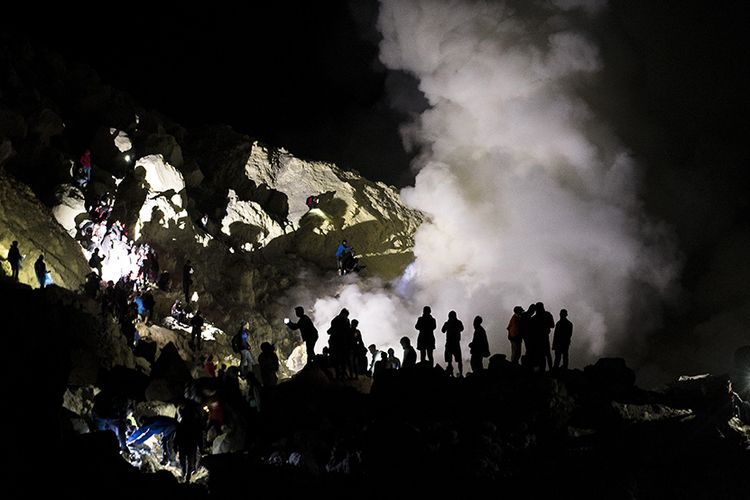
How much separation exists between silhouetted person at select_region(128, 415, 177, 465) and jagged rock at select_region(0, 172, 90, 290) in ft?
34.6

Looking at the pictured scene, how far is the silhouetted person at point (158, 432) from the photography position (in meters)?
10.8

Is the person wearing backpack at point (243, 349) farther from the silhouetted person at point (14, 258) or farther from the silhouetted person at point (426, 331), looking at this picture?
the silhouetted person at point (14, 258)

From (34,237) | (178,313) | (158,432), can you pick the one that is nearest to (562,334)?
(158,432)

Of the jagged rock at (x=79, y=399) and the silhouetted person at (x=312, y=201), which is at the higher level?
the silhouetted person at (x=312, y=201)

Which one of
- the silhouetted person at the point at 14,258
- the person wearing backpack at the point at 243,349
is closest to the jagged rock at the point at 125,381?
the person wearing backpack at the point at 243,349

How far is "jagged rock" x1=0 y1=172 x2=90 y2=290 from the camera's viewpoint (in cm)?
1969

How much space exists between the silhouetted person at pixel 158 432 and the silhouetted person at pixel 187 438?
0.63 m

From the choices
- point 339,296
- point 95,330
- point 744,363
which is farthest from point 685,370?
point 95,330

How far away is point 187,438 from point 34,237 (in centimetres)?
1401

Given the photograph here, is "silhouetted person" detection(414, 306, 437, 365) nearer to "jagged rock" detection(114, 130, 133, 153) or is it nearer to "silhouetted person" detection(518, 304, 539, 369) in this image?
"silhouetted person" detection(518, 304, 539, 369)

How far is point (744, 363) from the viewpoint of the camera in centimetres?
1495

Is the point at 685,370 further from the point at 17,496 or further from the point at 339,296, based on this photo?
the point at 17,496

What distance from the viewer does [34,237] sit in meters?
20.7

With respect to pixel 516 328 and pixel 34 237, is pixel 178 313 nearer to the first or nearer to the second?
pixel 34 237
